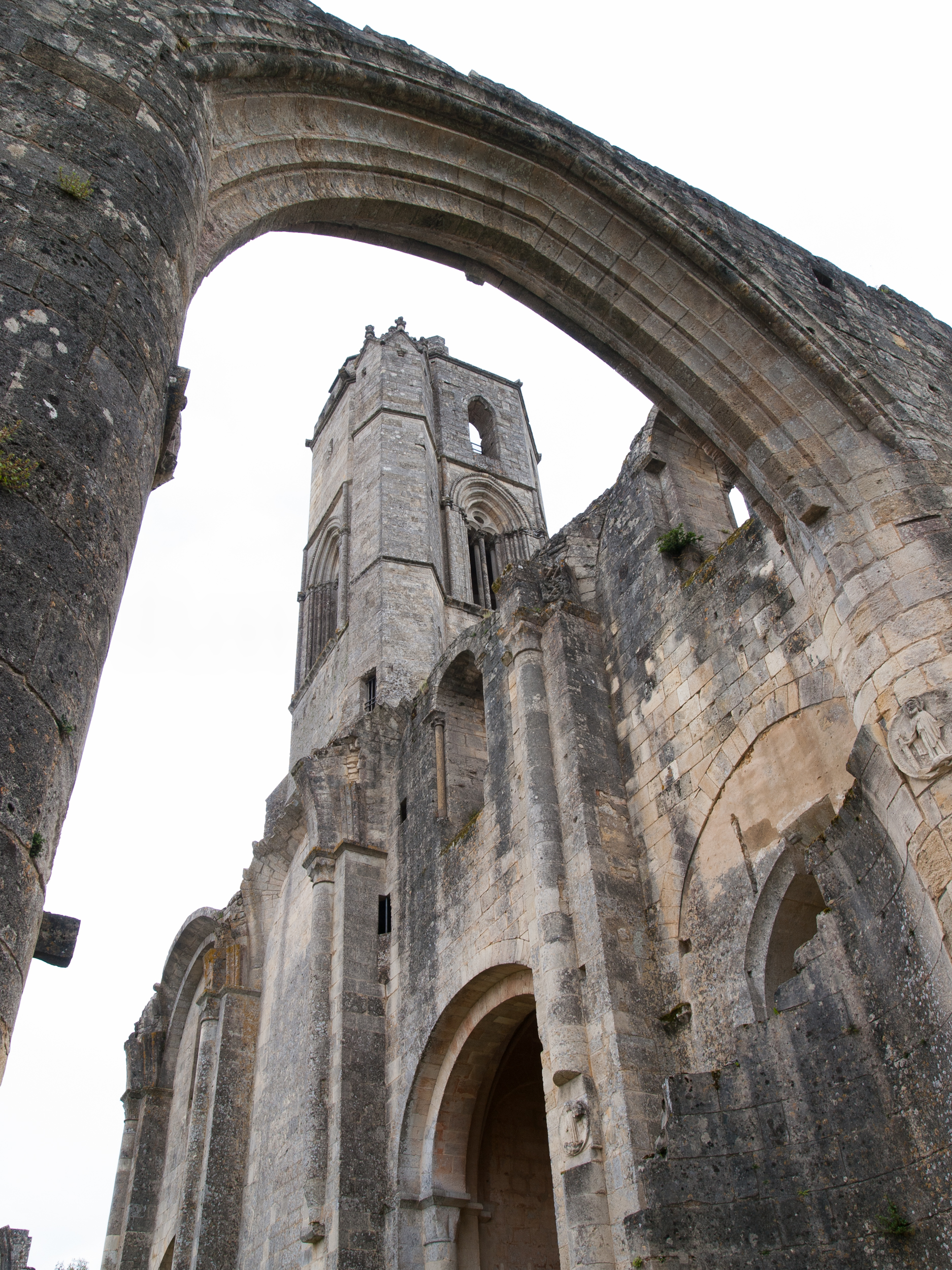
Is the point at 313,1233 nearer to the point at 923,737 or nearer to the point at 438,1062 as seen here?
the point at 438,1062

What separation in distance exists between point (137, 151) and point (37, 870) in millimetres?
2273

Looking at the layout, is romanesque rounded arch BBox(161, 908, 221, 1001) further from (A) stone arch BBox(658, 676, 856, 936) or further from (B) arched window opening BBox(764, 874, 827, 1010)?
(B) arched window opening BBox(764, 874, 827, 1010)

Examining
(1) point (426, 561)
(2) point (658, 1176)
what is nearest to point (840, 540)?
(2) point (658, 1176)

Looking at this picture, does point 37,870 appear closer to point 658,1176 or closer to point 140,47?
point 140,47

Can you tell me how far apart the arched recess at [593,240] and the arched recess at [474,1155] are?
448cm

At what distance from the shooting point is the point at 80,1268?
38.2 meters

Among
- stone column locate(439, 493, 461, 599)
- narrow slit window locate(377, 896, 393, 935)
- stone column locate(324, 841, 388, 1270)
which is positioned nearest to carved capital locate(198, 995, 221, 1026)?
stone column locate(324, 841, 388, 1270)

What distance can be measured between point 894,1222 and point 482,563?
1557 centimetres

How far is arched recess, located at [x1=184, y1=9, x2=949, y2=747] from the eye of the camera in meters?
4.52

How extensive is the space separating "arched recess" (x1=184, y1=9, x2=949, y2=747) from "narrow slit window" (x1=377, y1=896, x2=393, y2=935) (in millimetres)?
6242

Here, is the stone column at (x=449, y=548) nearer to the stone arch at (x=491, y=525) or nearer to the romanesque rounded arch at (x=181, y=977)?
the stone arch at (x=491, y=525)

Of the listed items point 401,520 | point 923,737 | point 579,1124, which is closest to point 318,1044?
point 579,1124

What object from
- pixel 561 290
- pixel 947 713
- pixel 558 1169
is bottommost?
pixel 558 1169

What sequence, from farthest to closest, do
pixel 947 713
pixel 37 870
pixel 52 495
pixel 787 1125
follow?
pixel 787 1125 → pixel 947 713 → pixel 52 495 → pixel 37 870
